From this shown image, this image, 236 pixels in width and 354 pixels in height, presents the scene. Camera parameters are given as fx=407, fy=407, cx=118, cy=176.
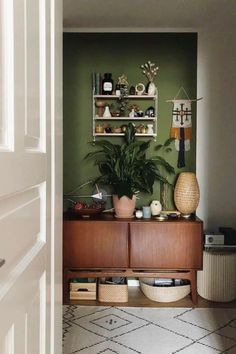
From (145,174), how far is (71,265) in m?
0.94

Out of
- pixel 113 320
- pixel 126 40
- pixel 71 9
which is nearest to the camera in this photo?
pixel 113 320

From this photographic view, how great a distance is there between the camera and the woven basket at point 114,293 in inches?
130

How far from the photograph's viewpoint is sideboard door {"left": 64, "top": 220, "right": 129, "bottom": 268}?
3.24 m

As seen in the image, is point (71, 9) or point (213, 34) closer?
point (71, 9)

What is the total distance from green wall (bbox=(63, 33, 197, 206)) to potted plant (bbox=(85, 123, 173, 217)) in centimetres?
36

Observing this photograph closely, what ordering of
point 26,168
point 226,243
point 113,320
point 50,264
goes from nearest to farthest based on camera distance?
point 26,168
point 50,264
point 113,320
point 226,243

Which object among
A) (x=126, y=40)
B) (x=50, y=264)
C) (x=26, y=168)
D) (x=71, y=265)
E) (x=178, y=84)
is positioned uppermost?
(x=126, y=40)

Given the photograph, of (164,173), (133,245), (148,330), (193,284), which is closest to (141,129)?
(164,173)

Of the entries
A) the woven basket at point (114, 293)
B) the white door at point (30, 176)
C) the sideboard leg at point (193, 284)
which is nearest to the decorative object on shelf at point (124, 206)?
the woven basket at point (114, 293)

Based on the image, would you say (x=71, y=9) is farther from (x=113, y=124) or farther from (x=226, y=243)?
(x=226, y=243)

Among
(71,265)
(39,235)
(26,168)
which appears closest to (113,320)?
(71,265)

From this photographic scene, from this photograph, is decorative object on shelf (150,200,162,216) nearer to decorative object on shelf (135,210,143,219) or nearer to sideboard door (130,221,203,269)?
decorative object on shelf (135,210,143,219)

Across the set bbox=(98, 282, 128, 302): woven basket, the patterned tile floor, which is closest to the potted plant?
bbox=(98, 282, 128, 302): woven basket

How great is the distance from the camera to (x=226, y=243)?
3.40 metres
